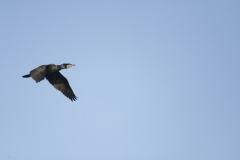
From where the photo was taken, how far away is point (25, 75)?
27344 millimetres

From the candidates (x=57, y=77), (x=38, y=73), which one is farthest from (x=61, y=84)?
(x=38, y=73)

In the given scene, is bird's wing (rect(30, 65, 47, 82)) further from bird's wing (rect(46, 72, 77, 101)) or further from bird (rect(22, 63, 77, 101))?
bird's wing (rect(46, 72, 77, 101))

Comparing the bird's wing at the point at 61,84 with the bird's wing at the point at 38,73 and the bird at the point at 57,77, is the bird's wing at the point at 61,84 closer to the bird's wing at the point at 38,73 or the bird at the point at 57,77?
the bird at the point at 57,77

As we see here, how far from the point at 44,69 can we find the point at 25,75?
1894 mm

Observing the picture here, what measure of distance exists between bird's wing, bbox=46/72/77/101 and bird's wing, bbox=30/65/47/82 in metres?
2.43

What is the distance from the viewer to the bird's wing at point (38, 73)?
24844 millimetres

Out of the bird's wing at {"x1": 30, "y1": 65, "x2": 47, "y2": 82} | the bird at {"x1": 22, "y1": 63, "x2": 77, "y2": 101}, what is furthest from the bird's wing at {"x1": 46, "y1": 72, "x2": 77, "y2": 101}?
the bird's wing at {"x1": 30, "y1": 65, "x2": 47, "y2": 82}

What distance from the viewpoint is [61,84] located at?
29.2 meters

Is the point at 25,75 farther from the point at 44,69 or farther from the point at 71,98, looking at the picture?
the point at 71,98

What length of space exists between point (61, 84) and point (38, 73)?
3.97 meters

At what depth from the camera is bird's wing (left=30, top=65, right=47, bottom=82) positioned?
2484 centimetres

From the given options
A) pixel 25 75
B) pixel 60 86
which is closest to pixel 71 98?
pixel 60 86

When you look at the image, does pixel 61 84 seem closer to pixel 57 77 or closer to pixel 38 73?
pixel 57 77

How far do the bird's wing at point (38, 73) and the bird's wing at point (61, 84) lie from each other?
2434 mm
